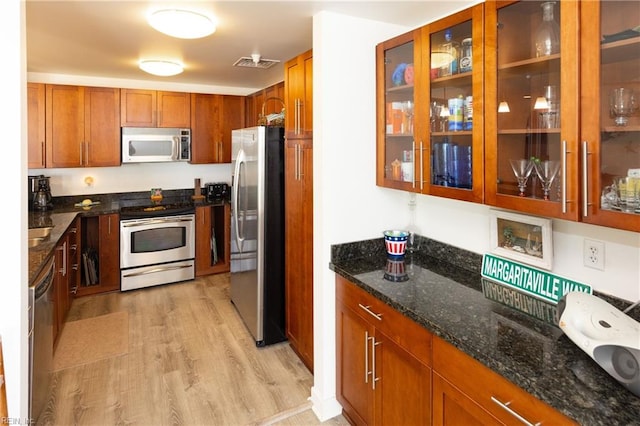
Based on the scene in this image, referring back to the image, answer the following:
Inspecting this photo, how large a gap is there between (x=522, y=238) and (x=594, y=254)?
1.01 feet

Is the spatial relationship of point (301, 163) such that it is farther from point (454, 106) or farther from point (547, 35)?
point (547, 35)

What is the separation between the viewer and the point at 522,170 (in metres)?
1.61

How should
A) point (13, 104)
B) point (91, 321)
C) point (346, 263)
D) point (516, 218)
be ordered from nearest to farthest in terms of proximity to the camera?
point (13, 104) → point (516, 218) → point (346, 263) → point (91, 321)

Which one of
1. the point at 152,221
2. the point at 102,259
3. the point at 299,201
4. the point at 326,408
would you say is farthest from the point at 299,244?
the point at 102,259

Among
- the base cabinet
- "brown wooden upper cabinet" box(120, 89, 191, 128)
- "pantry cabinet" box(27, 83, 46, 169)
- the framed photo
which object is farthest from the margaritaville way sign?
"pantry cabinet" box(27, 83, 46, 169)

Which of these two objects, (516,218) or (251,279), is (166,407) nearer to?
(251,279)

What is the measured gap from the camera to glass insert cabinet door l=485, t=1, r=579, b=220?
136cm

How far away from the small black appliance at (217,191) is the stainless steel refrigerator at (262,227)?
1841 mm

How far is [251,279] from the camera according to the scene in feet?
10.6

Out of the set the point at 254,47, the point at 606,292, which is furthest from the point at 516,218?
the point at 254,47

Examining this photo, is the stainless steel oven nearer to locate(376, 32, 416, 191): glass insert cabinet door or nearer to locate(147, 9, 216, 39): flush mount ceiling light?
locate(147, 9, 216, 39): flush mount ceiling light

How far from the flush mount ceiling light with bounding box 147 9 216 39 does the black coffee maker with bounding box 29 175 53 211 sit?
269 centimetres

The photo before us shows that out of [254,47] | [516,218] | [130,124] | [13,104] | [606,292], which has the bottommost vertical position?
[606,292]

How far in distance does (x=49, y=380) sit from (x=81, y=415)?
42cm
